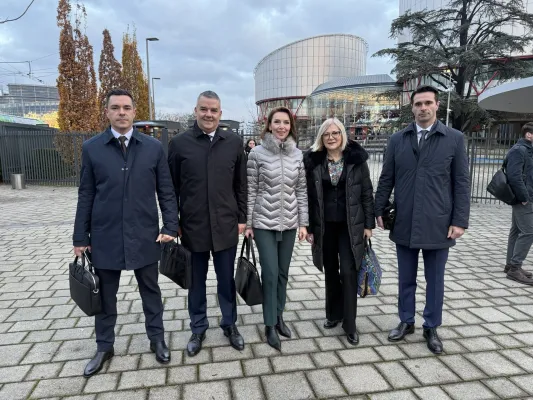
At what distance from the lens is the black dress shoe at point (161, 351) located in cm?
287

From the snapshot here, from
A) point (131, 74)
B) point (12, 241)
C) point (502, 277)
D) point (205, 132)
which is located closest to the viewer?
point (205, 132)

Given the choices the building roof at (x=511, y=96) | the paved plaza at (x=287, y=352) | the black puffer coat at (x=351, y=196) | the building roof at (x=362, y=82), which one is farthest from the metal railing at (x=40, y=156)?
the building roof at (x=362, y=82)

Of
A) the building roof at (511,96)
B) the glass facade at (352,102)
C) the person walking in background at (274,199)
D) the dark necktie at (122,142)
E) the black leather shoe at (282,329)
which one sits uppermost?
the glass facade at (352,102)

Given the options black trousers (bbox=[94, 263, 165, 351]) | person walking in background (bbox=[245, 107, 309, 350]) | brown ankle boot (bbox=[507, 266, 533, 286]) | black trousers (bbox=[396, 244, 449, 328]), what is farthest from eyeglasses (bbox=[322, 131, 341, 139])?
brown ankle boot (bbox=[507, 266, 533, 286])

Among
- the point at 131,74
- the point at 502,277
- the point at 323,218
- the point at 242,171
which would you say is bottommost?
the point at 502,277

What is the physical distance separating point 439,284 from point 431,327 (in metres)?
0.37

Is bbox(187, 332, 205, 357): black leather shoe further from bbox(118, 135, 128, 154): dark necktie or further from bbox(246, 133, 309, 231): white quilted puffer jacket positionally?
bbox(118, 135, 128, 154): dark necktie

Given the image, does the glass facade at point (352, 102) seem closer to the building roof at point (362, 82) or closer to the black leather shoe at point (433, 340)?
the building roof at point (362, 82)

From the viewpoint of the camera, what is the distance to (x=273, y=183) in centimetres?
302

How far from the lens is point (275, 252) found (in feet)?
10.2

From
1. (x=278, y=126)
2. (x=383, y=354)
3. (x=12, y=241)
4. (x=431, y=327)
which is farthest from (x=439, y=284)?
(x=12, y=241)

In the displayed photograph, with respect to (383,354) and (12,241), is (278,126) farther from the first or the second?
(12,241)

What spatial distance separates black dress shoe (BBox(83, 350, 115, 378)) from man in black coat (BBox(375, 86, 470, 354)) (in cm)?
232

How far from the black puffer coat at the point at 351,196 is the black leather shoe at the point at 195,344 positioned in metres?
1.16
